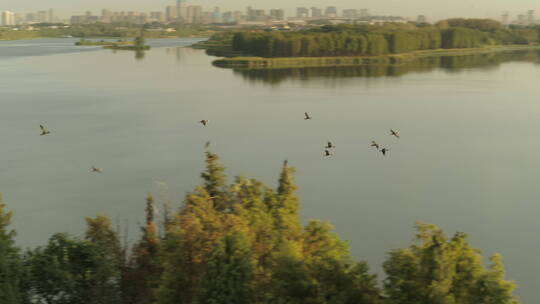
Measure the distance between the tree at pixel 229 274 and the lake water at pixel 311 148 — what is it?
674cm

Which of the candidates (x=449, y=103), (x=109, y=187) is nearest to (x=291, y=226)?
(x=109, y=187)

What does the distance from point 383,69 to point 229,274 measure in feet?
191

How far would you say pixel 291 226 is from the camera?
1167 centimetres

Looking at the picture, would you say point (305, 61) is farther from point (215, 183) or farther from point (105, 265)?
point (105, 265)

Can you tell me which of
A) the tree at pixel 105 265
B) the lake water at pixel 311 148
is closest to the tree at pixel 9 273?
the tree at pixel 105 265

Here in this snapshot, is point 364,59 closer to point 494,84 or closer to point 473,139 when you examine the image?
point 494,84

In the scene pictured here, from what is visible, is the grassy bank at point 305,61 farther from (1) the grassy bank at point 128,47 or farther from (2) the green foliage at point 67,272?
(2) the green foliage at point 67,272

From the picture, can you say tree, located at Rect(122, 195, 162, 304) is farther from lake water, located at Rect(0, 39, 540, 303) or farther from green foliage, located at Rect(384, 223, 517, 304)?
lake water, located at Rect(0, 39, 540, 303)

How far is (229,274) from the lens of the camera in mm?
9492

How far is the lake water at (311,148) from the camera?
18.8 m

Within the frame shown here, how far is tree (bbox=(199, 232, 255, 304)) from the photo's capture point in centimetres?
941

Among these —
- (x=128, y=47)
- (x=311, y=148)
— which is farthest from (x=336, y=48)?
(x=311, y=148)

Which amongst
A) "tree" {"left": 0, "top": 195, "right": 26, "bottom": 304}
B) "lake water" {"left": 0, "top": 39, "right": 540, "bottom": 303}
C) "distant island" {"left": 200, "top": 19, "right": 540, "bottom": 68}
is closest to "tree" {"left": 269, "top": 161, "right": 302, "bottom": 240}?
"lake water" {"left": 0, "top": 39, "right": 540, "bottom": 303}

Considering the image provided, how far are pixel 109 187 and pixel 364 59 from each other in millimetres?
52876
